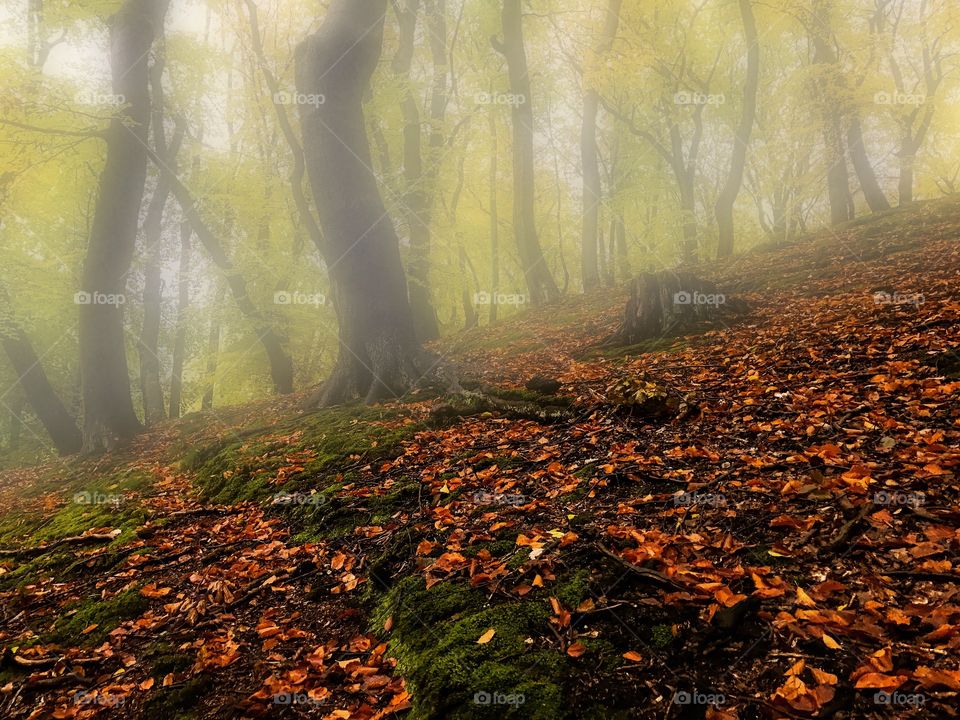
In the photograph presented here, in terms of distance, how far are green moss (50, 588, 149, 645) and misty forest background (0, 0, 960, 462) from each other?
9.88 meters

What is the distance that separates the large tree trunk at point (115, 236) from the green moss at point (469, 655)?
1089cm

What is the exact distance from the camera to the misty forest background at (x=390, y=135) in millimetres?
14758

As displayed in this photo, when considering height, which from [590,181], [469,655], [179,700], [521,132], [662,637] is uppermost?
[521,132]

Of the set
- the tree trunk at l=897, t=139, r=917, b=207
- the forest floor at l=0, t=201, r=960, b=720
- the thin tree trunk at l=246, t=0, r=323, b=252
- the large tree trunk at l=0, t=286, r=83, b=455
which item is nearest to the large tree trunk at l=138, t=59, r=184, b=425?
the large tree trunk at l=0, t=286, r=83, b=455

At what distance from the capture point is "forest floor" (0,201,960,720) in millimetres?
2139

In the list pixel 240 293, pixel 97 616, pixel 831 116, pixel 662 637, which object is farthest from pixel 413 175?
pixel 662 637

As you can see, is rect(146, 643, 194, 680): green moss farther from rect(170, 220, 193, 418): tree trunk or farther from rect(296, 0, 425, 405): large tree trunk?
rect(170, 220, 193, 418): tree trunk

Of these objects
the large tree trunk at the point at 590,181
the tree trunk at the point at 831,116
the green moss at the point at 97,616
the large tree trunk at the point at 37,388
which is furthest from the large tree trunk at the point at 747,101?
the large tree trunk at the point at 37,388

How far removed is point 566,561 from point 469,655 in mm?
793

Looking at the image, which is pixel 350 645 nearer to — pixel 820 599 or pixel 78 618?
pixel 78 618

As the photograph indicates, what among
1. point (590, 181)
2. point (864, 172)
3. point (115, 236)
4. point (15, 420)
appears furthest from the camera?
point (15, 420)

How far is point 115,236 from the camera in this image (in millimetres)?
11219

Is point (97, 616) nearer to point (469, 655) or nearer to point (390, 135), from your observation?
point (469, 655)

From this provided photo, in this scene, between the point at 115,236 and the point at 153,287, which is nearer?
the point at 115,236
